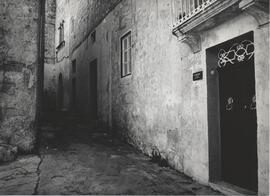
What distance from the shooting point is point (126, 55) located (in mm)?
8086

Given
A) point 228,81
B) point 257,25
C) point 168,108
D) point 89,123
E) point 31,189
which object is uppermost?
point 257,25

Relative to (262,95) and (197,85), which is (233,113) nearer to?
(197,85)

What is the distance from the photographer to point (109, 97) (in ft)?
30.3

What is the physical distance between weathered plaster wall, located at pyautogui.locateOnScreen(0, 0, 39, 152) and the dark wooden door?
4756 millimetres

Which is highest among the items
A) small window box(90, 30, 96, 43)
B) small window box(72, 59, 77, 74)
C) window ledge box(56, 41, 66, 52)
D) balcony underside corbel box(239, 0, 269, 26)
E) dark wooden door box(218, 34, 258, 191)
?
window ledge box(56, 41, 66, 52)

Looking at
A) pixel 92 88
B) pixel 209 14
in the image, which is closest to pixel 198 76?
pixel 209 14

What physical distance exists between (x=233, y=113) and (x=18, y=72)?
17.3ft

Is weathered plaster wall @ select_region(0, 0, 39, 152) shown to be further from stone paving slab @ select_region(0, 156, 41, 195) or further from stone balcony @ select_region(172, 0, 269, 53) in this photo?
stone balcony @ select_region(172, 0, 269, 53)

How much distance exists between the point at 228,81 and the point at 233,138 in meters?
0.99

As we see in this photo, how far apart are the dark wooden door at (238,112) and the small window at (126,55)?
3923mm

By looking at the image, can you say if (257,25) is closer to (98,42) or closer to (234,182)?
(234,182)

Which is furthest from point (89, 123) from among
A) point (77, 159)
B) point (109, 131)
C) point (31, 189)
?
point (31, 189)

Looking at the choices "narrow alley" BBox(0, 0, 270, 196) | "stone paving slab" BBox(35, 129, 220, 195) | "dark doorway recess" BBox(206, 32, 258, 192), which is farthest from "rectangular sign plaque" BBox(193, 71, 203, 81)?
"stone paving slab" BBox(35, 129, 220, 195)

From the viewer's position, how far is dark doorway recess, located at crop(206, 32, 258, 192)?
3.78 meters
